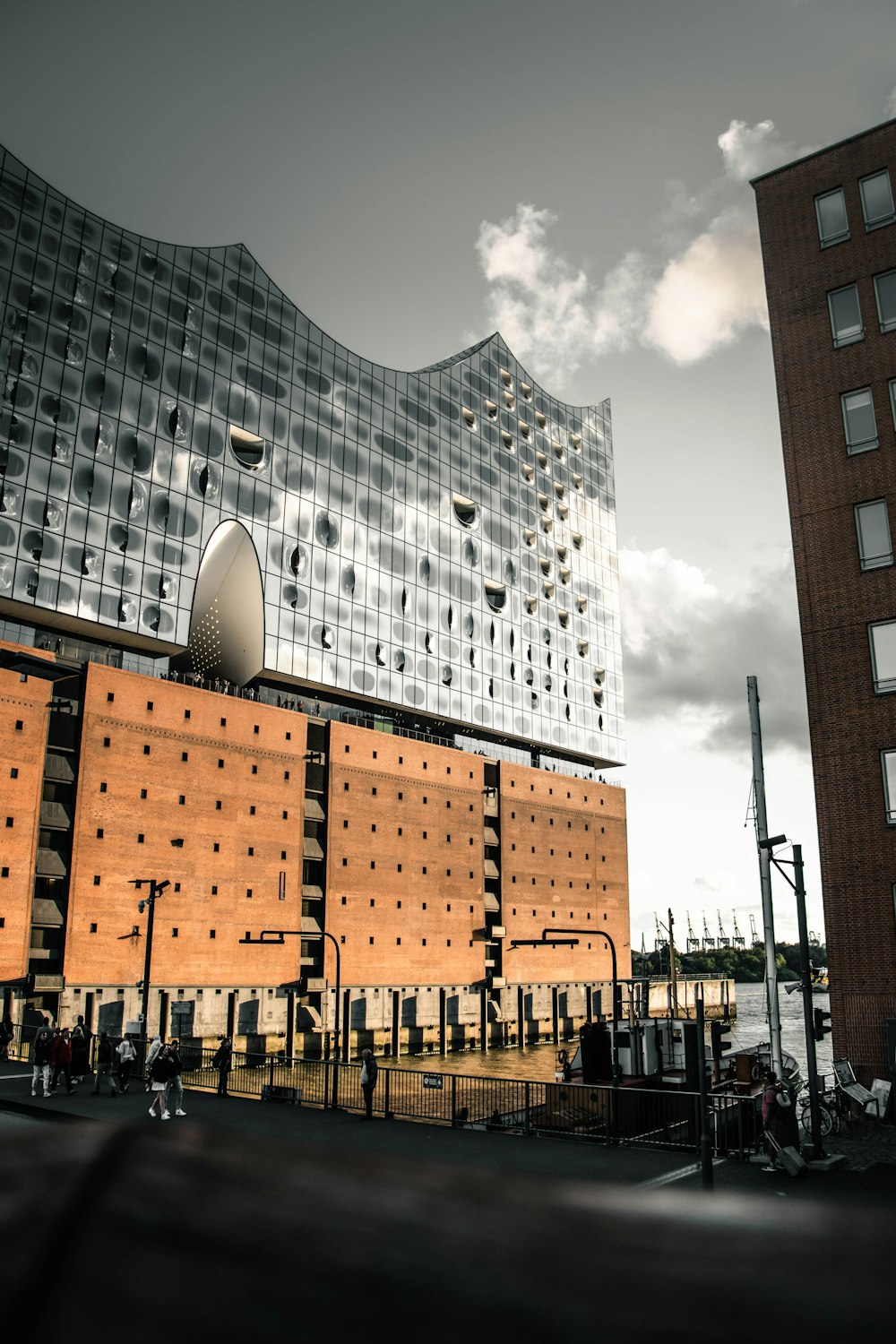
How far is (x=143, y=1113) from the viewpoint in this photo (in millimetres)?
24016

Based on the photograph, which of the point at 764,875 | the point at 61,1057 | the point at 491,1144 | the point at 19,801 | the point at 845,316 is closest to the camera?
the point at 491,1144

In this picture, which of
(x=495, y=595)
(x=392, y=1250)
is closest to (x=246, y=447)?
(x=495, y=595)

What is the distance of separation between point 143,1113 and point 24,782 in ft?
116

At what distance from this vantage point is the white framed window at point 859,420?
2949cm

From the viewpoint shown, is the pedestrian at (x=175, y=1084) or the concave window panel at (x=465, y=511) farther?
the concave window panel at (x=465, y=511)

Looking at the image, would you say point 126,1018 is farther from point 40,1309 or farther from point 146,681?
point 40,1309

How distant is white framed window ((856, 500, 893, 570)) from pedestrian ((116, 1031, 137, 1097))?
83.5 feet

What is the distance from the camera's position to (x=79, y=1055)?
29.6 meters

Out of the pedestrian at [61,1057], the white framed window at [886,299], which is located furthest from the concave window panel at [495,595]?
the pedestrian at [61,1057]

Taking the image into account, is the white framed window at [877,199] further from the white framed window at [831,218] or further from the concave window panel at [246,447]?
the concave window panel at [246,447]

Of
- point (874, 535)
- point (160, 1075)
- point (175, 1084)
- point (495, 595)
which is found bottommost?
point (175, 1084)

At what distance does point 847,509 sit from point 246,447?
181 feet

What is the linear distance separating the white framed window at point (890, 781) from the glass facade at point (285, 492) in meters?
49.0

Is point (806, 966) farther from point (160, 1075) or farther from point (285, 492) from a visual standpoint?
point (285, 492)
